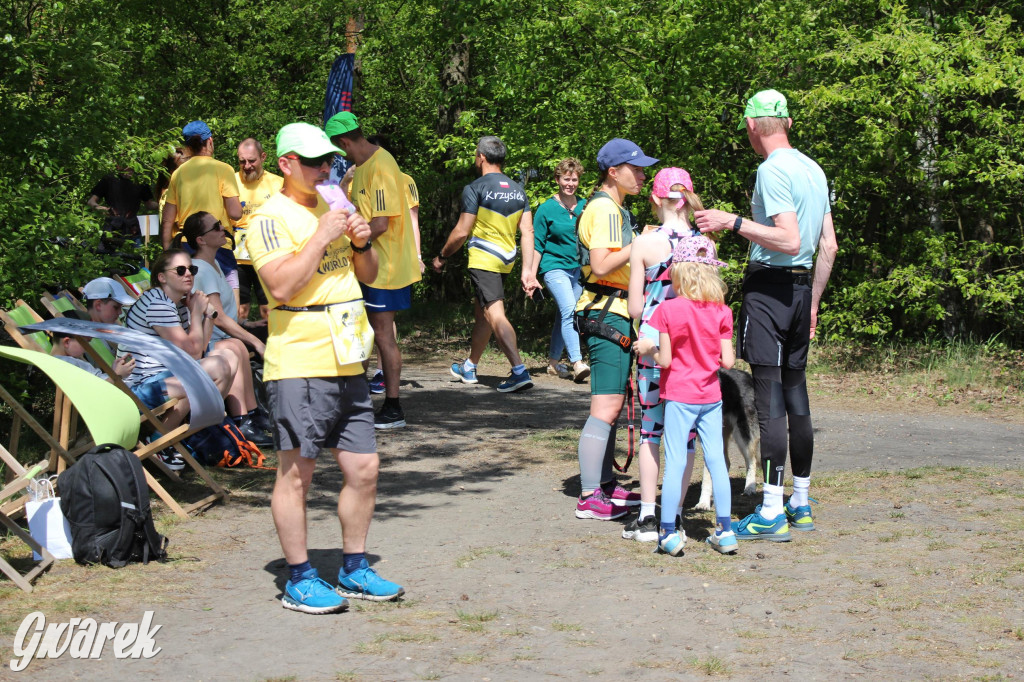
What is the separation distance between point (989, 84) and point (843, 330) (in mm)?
2782

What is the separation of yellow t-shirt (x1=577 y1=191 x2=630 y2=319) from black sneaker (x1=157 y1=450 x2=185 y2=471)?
2.83 metres

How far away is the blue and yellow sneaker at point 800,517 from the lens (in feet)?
19.4

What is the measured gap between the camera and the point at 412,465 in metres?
7.55

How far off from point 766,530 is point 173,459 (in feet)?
12.3

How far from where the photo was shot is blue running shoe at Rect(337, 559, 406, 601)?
478 cm

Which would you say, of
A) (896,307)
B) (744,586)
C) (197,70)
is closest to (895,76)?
(896,307)

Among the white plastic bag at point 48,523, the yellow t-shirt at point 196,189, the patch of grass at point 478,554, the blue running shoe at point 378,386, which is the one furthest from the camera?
the blue running shoe at point 378,386

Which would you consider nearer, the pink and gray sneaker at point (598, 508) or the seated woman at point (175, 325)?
the pink and gray sneaker at point (598, 508)

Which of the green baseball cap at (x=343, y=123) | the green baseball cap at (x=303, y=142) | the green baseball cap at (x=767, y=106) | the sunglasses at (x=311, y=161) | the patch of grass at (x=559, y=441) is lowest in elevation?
the patch of grass at (x=559, y=441)

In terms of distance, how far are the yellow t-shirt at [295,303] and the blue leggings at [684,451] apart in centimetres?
174

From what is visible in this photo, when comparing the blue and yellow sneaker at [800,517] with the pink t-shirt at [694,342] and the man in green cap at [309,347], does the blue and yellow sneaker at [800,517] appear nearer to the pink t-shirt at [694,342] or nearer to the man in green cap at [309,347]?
the pink t-shirt at [694,342]

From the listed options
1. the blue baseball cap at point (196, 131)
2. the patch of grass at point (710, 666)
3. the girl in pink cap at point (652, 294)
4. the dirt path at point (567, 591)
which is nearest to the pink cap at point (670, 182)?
the girl in pink cap at point (652, 294)

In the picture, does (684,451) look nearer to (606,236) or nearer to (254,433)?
(606,236)

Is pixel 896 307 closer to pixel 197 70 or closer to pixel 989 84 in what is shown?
pixel 989 84
